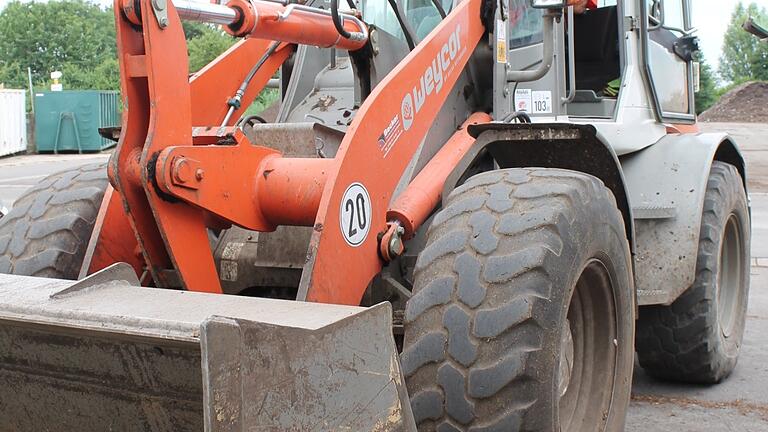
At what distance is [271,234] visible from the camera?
13.2 feet

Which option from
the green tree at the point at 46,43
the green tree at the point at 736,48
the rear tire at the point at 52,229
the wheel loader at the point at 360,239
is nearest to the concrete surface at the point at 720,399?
the wheel loader at the point at 360,239

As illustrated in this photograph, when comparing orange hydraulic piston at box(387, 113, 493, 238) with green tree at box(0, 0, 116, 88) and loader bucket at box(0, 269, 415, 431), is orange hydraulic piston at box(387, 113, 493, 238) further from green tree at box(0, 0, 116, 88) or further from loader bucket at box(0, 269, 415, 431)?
green tree at box(0, 0, 116, 88)

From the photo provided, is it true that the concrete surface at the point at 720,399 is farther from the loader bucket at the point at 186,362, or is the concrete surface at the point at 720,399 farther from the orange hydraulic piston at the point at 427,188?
the loader bucket at the point at 186,362

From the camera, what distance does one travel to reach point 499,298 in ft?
10.2

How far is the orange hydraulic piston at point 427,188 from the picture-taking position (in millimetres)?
3750

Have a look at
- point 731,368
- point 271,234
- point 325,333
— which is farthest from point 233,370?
point 731,368

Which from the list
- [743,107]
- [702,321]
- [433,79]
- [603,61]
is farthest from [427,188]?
[743,107]

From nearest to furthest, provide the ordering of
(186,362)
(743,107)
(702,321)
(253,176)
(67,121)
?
(186,362) < (253,176) < (702,321) < (67,121) < (743,107)

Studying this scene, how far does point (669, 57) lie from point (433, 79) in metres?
2.31

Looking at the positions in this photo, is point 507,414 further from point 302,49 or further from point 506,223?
point 302,49

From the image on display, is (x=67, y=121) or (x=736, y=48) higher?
(x=736, y=48)

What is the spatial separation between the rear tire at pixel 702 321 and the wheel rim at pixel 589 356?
4.93ft

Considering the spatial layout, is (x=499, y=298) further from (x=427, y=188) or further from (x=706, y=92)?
(x=706, y=92)

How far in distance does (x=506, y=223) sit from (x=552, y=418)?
64 centimetres
